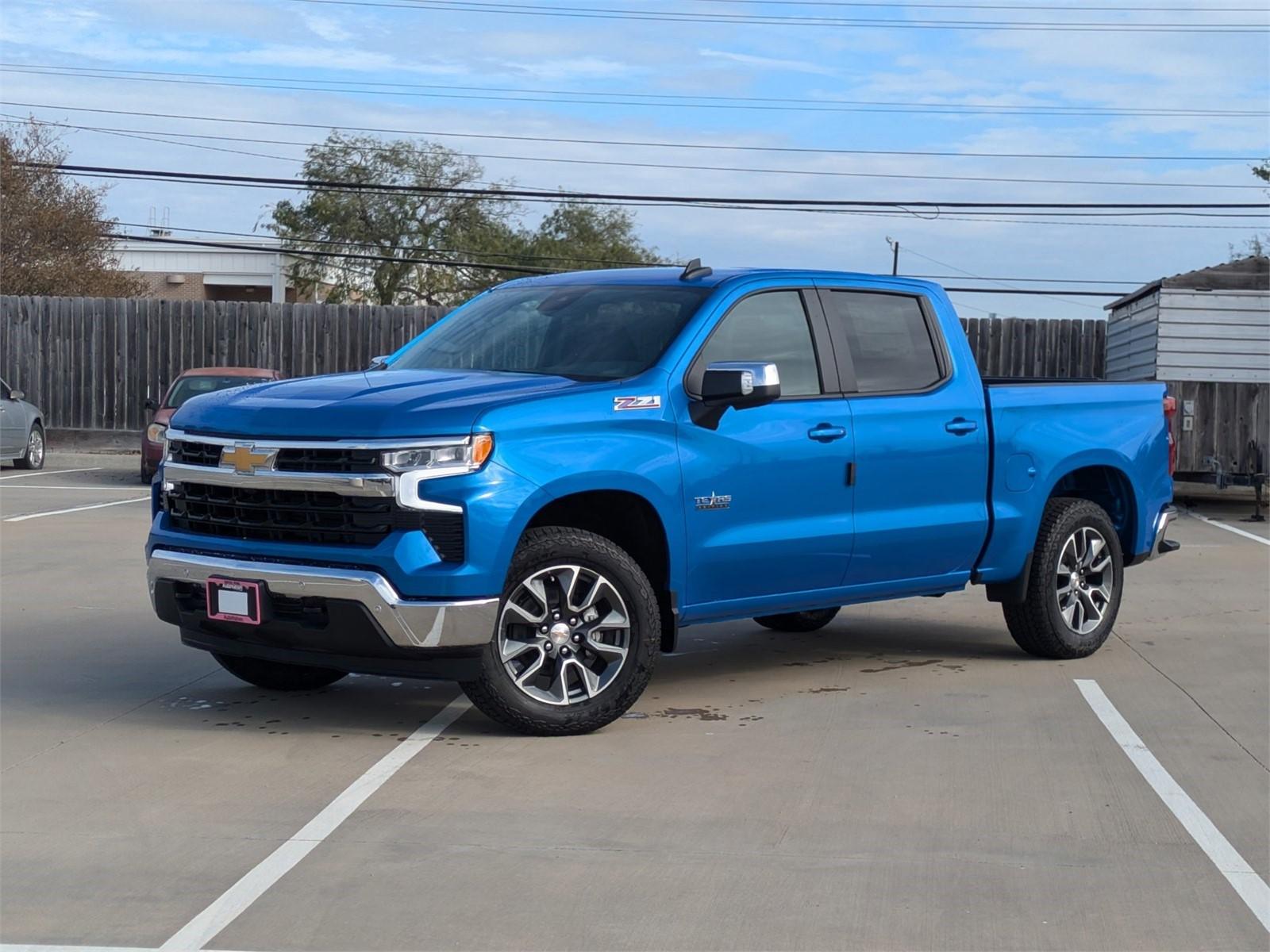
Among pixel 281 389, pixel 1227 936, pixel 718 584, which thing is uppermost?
pixel 281 389

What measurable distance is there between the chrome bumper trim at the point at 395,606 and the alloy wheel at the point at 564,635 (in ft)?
0.77

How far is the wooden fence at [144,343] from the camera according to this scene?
2988 centimetres

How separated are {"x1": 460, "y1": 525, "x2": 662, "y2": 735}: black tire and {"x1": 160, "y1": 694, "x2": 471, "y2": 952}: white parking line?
1.34ft

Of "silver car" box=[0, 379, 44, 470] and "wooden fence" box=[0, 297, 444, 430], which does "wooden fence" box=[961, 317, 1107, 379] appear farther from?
"silver car" box=[0, 379, 44, 470]

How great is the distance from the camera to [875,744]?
7.02 m

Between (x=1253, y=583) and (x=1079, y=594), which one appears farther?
(x=1253, y=583)

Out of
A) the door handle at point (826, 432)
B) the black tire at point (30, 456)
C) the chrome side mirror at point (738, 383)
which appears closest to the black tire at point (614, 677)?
the chrome side mirror at point (738, 383)

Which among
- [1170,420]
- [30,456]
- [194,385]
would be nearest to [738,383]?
[1170,420]

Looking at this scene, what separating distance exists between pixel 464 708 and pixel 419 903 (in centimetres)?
285

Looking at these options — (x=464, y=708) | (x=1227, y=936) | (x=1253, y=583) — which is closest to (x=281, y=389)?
(x=464, y=708)

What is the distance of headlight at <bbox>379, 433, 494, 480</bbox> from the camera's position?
6477 millimetres

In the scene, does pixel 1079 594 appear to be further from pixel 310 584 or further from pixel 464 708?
pixel 310 584

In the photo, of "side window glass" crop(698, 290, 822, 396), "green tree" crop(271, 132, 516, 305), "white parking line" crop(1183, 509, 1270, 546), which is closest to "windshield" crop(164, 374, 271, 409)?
→ "white parking line" crop(1183, 509, 1270, 546)

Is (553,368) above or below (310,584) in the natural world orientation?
above
